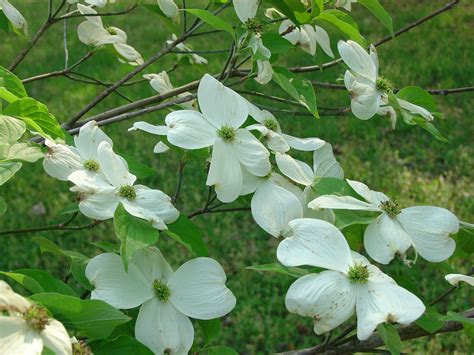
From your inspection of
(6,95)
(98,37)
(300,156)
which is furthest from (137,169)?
(300,156)

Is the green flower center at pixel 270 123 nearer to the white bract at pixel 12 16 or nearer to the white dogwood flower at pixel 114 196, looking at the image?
the white dogwood flower at pixel 114 196

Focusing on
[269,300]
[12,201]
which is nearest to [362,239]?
[269,300]

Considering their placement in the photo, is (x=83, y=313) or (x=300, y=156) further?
(x=300, y=156)

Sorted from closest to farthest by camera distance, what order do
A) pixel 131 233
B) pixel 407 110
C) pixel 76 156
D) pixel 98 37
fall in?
pixel 131 233
pixel 76 156
pixel 407 110
pixel 98 37

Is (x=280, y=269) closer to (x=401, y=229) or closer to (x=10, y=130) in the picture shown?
(x=401, y=229)

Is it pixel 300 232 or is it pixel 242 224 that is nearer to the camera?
pixel 300 232

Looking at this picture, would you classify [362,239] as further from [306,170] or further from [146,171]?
[146,171]

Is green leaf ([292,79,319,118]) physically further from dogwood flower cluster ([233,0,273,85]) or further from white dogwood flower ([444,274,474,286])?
white dogwood flower ([444,274,474,286])
